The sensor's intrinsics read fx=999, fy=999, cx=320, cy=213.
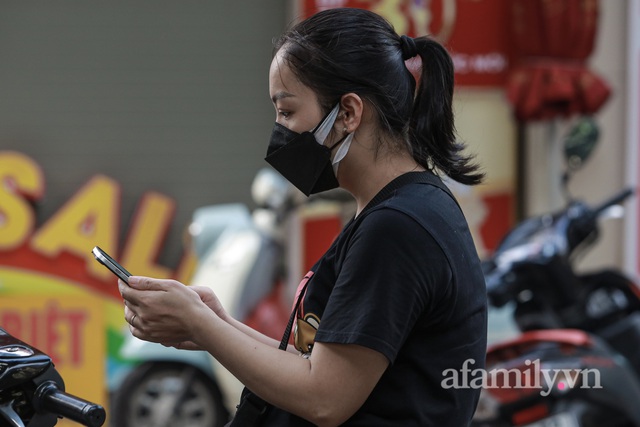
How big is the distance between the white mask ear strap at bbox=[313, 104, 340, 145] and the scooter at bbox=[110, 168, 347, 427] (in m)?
3.30

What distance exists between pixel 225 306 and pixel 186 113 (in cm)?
167

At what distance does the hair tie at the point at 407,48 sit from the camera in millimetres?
1893

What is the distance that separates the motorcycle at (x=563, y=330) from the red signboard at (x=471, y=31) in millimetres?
2045

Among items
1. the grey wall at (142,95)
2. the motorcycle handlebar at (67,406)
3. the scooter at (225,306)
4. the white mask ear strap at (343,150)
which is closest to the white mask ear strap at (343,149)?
the white mask ear strap at (343,150)

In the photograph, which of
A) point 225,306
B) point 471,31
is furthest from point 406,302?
point 471,31

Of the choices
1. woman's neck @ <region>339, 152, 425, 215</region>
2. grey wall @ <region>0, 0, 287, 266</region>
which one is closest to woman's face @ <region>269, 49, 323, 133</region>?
woman's neck @ <region>339, 152, 425, 215</region>

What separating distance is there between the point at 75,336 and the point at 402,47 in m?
4.00

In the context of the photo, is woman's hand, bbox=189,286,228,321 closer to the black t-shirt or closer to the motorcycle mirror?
the black t-shirt

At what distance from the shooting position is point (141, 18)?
6203mm

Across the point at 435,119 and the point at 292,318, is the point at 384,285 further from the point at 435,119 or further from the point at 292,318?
the point at 435,119

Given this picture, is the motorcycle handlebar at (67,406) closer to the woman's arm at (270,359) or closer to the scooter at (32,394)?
the scooter at (32,394)

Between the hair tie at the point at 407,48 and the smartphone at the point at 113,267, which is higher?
the hair tie at the point at 407,48

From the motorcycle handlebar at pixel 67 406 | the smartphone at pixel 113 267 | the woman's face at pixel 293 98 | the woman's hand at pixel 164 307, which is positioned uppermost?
the woman's face at pixel 293 98

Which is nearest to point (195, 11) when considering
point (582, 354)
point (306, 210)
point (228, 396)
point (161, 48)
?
point (161, 48)
